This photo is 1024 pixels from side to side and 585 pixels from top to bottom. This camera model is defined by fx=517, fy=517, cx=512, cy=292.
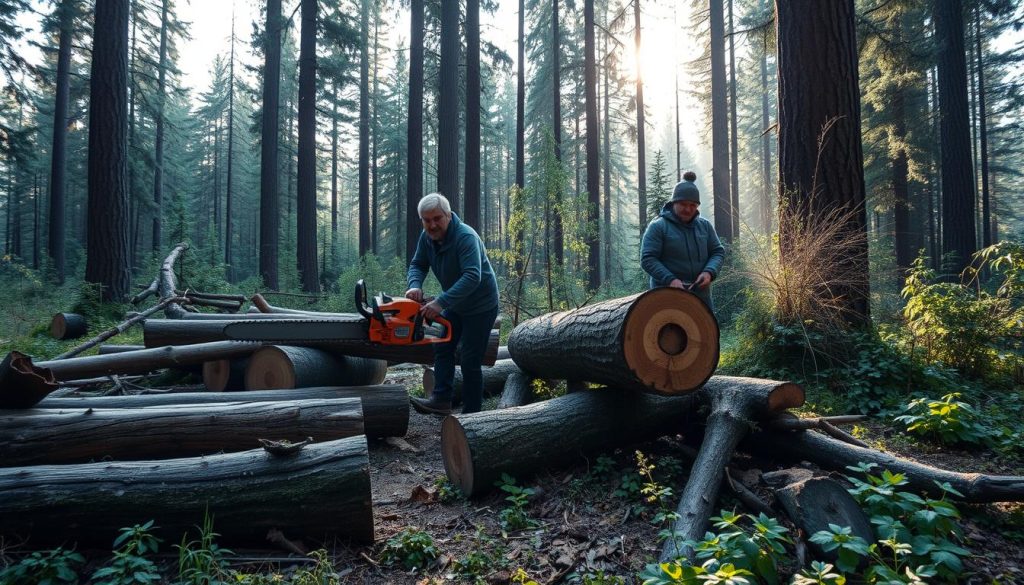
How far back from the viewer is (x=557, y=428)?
144 inches

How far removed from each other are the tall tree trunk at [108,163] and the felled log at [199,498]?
33.6 ft

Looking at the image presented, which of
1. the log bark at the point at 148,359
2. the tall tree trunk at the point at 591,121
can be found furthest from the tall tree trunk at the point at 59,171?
the tall tree trunk at the point at 591,121

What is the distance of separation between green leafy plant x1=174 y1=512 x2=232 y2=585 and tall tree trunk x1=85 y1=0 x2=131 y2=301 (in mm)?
10764

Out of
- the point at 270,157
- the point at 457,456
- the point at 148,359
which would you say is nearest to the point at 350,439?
the point at 457,456

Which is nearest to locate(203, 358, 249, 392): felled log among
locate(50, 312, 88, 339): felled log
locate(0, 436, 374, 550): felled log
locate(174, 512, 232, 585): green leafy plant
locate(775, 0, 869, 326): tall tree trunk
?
locate(0, 436, 374, 550): felled log

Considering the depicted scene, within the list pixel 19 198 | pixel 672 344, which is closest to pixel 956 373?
pixel 672 344

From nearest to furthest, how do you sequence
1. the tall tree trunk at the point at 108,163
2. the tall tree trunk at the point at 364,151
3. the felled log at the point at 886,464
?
the felled log at the point at 886,464 → the tall tree trunk at the point at 108,163 → the tall tree trunk at the point at 364,151

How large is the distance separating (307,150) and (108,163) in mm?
5768

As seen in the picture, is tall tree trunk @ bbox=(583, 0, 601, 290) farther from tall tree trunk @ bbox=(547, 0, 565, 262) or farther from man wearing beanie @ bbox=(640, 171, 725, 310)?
man wearing beanie @ bbox=(640, 171, 725, 310)

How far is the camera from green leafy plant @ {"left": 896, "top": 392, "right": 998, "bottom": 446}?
372 centimetres

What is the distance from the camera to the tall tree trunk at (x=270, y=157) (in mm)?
16141

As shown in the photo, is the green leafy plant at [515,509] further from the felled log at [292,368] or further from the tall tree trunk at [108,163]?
the tall tree trunk at [108,163]

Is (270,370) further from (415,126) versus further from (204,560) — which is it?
(415,126)

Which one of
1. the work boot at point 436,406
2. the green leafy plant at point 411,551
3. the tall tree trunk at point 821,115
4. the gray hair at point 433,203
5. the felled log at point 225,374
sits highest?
the tall tree trunk at point 821,115
